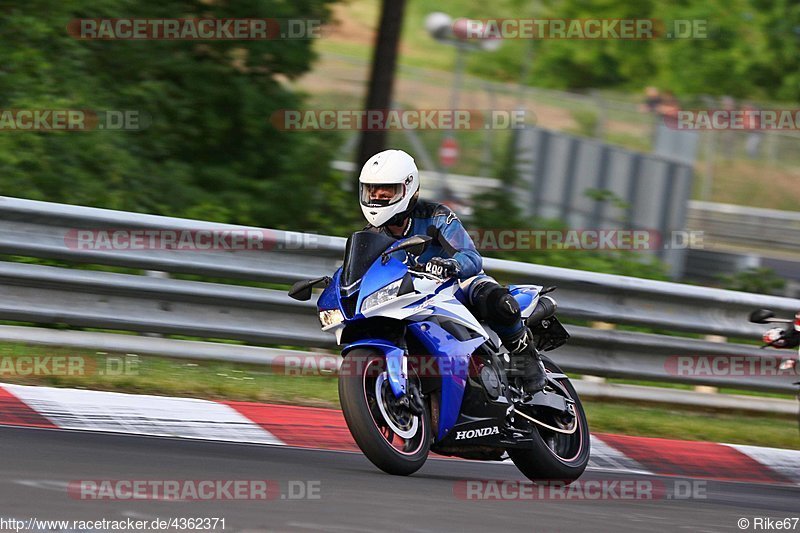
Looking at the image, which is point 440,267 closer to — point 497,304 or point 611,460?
point 497,304

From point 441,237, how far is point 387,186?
1.39 ft

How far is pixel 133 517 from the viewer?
5.07 metres

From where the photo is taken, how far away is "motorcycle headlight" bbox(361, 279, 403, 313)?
20.6ft

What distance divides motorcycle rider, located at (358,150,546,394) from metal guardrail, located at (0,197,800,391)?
218 cm

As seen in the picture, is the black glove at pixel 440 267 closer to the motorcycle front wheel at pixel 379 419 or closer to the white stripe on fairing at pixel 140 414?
the motorcycle front wheel at pixel 379 419

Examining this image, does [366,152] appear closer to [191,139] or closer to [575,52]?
[191,139]

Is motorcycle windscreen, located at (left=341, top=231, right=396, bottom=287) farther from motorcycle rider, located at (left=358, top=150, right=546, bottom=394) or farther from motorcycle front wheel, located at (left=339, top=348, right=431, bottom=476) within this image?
motorcycle front wheel, located at (left=339, top=348, right=431, bottom=476)

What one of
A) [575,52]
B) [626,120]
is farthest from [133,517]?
[575,52]

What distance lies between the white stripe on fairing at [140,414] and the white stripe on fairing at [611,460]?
6.75 feet

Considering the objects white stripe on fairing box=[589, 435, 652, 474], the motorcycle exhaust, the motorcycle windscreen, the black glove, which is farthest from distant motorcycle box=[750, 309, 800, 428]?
the motorcycle windscreen

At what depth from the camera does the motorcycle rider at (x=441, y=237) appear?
6574 mm

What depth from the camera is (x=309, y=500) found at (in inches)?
226

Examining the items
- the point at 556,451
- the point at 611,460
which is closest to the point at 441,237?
the point at 556,451

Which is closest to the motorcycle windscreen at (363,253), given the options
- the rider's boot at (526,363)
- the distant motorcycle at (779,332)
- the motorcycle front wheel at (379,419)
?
the motorcycle front wheel at (379,419)
